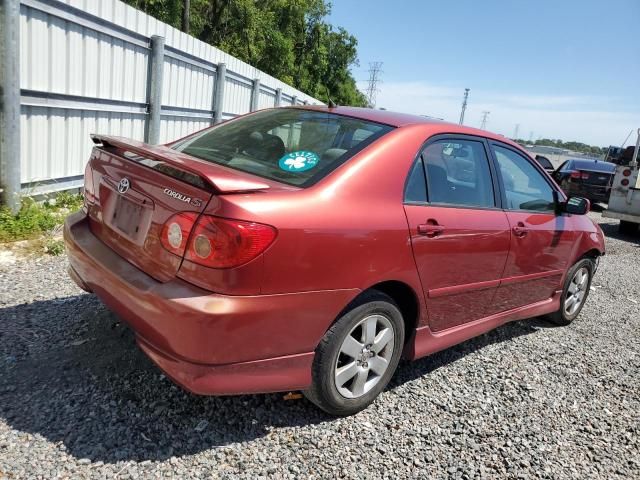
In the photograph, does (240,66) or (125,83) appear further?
(240,66)

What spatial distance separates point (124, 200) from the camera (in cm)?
257

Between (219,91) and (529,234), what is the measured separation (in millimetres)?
7212

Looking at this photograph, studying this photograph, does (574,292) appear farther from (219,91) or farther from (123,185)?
(219,91)

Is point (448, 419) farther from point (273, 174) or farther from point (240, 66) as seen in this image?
point (240, 66)

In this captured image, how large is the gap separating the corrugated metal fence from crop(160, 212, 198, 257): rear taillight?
3.58 metres

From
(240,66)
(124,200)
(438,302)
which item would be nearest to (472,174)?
(438,302)

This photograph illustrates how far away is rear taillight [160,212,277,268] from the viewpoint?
211 centimetres

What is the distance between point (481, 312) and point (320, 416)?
4.68 ft

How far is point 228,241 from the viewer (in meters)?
2.11

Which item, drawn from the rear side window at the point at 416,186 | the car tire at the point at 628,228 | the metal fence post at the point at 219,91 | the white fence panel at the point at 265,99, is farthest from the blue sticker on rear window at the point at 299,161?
the car tire at the point at 628,228

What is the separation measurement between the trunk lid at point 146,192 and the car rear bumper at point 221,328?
106 millimetres

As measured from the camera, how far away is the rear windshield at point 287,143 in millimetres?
2652

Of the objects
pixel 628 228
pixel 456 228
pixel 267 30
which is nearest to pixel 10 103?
pixel 456 228

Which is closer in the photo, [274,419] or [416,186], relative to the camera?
[274,419]
